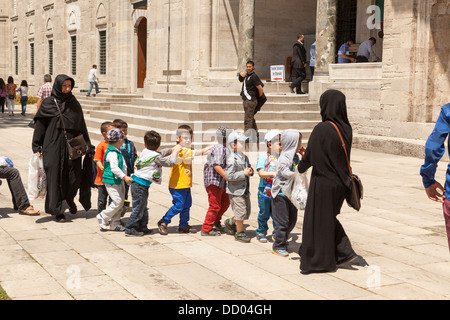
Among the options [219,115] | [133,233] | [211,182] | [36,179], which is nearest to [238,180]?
[211,182]

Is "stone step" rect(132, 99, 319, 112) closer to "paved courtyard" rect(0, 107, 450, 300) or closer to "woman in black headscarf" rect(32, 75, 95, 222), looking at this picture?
"paved courtyard" rect(0, 107, 450, 300)

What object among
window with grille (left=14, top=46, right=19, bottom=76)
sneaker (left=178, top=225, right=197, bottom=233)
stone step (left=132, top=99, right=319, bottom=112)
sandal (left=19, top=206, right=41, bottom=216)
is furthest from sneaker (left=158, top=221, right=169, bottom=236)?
window with grille (left=14, top=46, right=19, bottom=76)

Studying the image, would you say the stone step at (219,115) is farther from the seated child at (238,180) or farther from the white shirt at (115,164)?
the seated child at (238,180)

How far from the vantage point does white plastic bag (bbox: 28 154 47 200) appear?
816 centimetres

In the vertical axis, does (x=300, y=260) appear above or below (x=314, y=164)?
below

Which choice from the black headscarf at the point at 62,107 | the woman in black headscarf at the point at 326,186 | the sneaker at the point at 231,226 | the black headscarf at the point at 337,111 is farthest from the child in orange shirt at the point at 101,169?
the black headscarf at the point at 337,111

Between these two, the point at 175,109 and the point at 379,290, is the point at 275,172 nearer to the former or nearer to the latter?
the point at 379,290

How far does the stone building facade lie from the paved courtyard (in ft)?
22.5

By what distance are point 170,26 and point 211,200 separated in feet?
59.0

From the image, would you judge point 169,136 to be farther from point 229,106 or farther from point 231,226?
point 231,226

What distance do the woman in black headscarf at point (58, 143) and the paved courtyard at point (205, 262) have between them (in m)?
0.37

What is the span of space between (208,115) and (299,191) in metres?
10.6

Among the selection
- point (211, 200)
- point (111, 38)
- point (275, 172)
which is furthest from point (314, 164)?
point (111, 38)
